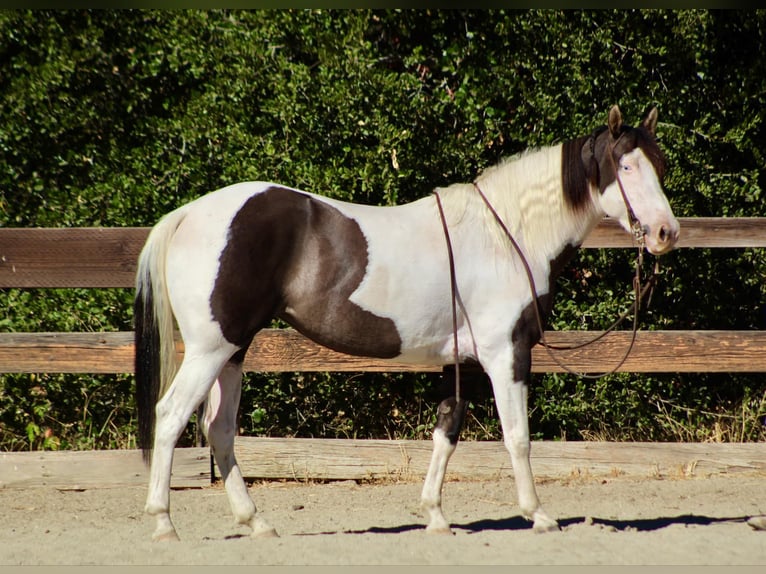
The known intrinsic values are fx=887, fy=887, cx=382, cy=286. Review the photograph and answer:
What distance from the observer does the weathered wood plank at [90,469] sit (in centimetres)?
546

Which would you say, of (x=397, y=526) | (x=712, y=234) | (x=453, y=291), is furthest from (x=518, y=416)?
(x=712, y=234)

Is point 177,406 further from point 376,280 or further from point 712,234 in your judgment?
A: point 712,234

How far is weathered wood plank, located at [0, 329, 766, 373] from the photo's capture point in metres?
5.48

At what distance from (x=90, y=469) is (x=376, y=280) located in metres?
2.56

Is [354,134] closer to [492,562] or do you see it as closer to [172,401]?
[172,401]

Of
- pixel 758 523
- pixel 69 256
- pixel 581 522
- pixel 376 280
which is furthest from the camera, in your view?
pixel 69 256

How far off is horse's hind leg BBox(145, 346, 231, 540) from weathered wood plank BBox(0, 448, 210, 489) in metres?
1.54

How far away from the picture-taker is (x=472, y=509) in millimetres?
5086

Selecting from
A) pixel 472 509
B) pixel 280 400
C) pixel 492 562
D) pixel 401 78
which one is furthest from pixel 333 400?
pixel 492 562

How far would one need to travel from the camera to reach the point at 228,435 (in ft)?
14.1

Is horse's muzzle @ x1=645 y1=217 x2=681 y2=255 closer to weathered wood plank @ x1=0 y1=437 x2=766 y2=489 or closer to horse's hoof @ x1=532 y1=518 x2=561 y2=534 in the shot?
horse's hoof @ x1=532 y1=518 x2=561 y2=534

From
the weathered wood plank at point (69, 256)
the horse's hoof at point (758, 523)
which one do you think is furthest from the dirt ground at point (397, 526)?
the weathered wood plank at point (69, 256)

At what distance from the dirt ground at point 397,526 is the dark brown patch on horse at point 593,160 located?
1617 millimetres

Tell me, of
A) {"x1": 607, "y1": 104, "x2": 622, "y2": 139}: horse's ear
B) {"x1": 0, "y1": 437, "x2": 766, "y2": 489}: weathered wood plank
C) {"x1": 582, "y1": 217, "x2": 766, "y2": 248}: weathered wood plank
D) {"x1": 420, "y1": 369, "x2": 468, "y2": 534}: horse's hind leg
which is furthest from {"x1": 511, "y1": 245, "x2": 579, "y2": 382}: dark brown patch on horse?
{"x1": 0, "y1": 437, "x2": 766, "y2": 489}: weathered wood plank
